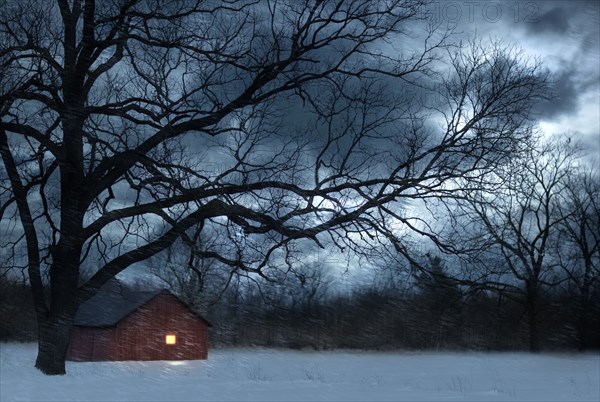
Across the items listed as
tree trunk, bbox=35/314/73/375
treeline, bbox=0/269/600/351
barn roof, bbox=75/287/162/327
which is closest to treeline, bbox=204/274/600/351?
treeline, bbox=0/269/600/351

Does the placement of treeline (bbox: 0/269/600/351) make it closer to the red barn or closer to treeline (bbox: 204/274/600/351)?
treeline (bbox: 204/274/600/351)

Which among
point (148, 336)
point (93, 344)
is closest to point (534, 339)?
point (148, 336)

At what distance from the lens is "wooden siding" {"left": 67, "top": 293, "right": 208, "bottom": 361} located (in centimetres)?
3925

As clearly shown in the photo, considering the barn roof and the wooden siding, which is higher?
the barn roof

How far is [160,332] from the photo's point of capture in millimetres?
40906

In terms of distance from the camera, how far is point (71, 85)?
1727cm

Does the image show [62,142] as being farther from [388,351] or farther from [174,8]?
[388,351]

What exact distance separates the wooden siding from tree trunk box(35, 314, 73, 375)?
22.5m

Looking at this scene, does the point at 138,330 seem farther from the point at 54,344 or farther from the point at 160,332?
the point at 54,344

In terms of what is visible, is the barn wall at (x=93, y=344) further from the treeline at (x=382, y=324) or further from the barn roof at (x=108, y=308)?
the treeline at (x=382, y=324)

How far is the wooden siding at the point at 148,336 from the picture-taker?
39.2 meters

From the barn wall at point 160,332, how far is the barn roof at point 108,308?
0.44 m

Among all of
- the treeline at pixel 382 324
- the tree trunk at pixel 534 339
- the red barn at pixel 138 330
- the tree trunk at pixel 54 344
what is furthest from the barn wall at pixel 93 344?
the tree trunk at pixel 534 339

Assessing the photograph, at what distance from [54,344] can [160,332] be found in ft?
80.3
